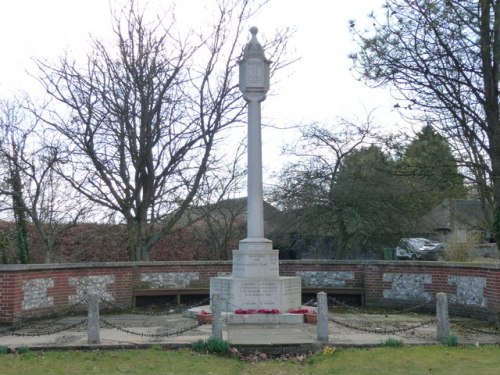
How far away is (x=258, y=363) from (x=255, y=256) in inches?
166

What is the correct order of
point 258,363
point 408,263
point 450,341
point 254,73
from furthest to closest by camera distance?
point 408,263, point 254,73, point 450,341, point 258,363

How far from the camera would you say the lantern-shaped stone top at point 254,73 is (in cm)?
1375

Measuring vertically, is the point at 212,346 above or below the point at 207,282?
below

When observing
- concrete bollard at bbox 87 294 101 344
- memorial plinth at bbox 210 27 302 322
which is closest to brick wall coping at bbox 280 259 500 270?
memorial plinth at bbox 210 27 302 322

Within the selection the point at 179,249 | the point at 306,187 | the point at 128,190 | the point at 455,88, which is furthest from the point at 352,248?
the point at 455,88

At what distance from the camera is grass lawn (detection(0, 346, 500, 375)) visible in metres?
8.15

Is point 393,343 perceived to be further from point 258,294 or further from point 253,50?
point 253,50

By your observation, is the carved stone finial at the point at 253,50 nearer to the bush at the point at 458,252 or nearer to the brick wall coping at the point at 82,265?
the brick wall coping at the point at 82,265

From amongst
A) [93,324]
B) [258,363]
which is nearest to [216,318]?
[258,363]

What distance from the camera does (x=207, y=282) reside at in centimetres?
1669

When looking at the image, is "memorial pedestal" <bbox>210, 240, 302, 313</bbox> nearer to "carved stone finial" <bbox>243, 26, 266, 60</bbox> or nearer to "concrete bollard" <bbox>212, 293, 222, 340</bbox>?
"concrete bollard" <bbox>212, 293, 222, 340</bbox>

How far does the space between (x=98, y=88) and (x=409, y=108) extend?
377 inches

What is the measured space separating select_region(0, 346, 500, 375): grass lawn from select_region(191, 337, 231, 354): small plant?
15 cm

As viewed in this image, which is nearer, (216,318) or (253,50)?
(216,318)
